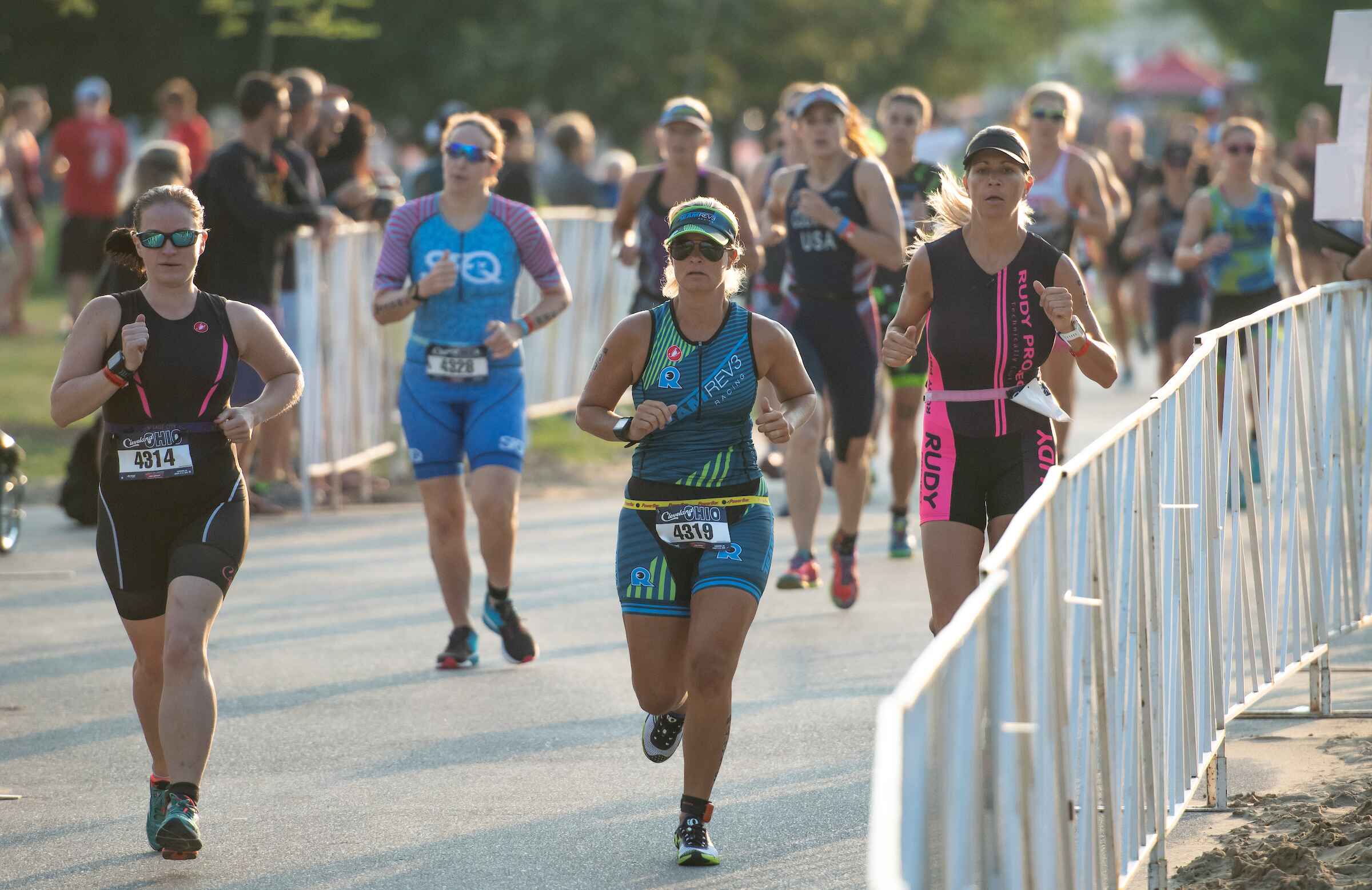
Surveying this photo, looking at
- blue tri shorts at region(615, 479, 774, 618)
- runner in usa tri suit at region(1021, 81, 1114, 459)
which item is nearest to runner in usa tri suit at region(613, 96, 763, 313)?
runner in usa tri suit at region(1021, 81, 1114, 459)

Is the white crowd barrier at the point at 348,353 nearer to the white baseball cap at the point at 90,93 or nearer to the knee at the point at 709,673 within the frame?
the knee at the point at 709,673

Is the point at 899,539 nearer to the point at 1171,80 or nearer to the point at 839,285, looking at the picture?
the point at 839,285

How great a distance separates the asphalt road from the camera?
5602 millimetres

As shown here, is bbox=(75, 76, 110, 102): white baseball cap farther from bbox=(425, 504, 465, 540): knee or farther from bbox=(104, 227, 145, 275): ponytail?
bbox=(104, 227, 145, 275): ponytail

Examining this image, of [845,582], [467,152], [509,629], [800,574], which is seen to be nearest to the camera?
[467,152]

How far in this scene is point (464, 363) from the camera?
26.5 feet

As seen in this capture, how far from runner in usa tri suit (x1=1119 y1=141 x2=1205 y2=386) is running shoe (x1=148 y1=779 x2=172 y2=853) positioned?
9.64m

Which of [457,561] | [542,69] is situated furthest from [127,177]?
[542,69]

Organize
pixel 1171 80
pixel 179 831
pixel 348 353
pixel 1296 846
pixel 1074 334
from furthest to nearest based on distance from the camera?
pixel 1171 80, pixel 348 353, pixel 1074 334, pixel 179 831, pixel 1296 846

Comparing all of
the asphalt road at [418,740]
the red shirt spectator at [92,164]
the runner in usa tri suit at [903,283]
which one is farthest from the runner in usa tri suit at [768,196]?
the red shirt spectator at [92,164]

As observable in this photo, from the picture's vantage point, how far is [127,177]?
10.0 metres

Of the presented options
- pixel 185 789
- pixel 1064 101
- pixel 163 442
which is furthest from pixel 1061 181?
pixel 185 789

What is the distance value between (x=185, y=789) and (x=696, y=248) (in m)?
2.05

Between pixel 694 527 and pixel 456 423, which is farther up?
pixel 456 423
